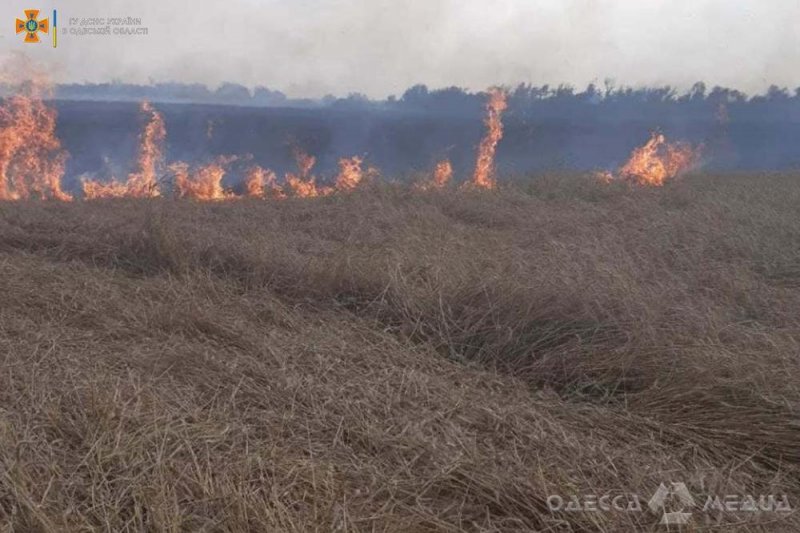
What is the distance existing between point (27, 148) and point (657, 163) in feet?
42.5

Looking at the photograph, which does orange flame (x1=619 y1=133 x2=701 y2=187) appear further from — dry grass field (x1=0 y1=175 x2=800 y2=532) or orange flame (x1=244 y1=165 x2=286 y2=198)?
dry grass field (x1=0 y1=175 x2=800 y2=532)

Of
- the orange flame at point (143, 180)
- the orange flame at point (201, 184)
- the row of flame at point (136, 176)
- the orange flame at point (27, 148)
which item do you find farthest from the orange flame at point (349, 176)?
the orange flame at point (27, 148)

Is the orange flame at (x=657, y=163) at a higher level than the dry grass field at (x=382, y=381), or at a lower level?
higher

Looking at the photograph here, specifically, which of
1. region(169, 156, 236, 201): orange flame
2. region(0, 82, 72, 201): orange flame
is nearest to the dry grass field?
region(169, 156, 236, 201): orange flame

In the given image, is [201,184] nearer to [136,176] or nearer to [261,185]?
[261,185]

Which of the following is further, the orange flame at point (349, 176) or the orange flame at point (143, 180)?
the orange flame at point (349, 176)

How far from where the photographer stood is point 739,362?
9.25ft

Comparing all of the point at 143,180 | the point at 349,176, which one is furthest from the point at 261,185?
the point at 143,180

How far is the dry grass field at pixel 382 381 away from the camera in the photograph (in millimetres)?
1880

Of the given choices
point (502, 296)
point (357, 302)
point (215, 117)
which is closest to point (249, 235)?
point (357, 302)

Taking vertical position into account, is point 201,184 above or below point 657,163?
below

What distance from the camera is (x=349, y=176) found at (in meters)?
11.6

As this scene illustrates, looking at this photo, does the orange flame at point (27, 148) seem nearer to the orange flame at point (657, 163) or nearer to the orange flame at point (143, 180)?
the orange flame at point (143, 180)

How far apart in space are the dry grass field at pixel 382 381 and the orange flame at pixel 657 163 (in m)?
7.62
